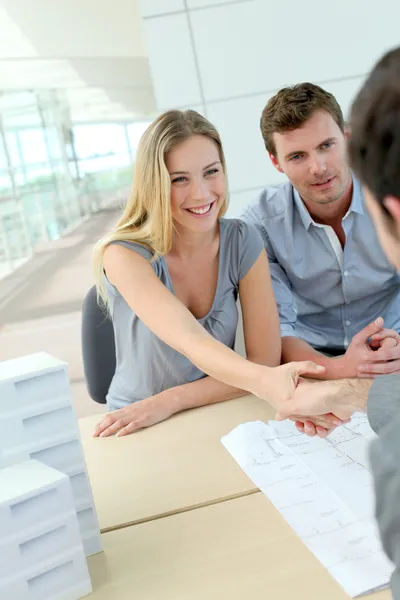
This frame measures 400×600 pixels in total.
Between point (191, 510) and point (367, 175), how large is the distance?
0.79 meters

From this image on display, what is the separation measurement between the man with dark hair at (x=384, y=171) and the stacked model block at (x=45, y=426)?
610mm

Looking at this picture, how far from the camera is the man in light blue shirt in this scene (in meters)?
2.07

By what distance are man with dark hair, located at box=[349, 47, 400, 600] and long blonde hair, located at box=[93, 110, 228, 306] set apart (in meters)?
1.22

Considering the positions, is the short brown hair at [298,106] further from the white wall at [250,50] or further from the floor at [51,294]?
the floor at [51,294]

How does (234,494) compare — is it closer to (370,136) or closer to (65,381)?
(65,381)

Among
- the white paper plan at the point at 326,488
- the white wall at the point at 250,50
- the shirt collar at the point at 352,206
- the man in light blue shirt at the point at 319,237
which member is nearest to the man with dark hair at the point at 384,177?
the white paper plan at the point at 326,488

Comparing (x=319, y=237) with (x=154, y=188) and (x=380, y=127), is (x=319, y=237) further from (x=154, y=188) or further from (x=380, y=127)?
(x=380, y=127)

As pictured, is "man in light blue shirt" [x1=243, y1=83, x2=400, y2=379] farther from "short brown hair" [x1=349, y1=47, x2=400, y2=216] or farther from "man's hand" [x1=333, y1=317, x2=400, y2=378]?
"short brown hair" [x1=349, y1=47, x2=400, y2=216]

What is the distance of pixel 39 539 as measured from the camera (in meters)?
0.97

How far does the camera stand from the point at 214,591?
958mm

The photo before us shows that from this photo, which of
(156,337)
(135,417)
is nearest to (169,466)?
(135,417)

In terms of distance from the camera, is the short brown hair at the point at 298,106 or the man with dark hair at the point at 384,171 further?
the short brown hair at the point at 298,106

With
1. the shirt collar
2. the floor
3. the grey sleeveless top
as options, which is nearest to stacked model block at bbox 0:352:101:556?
the grey sleeveless top

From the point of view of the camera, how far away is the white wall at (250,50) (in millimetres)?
2957
